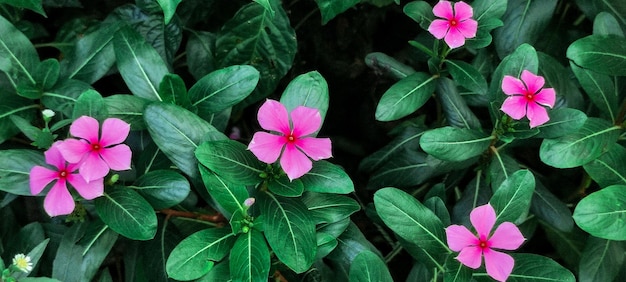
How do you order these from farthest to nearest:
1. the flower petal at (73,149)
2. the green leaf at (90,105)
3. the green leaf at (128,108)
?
the green leaf at (128,108)
the green leaf at (90,105)
the flower petal at (73,149)

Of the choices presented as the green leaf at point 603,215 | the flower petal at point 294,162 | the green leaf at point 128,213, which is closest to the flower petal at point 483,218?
the green leaf at point 603,215

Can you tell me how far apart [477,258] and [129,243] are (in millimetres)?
781

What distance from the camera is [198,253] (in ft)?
4.09

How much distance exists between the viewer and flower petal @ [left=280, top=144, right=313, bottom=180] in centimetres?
119

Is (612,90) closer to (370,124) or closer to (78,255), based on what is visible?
(370,124)

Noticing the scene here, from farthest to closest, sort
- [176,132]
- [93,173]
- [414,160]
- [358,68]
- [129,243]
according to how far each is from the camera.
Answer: [358,68]
[414,160]
[129,243]
[176,132]
[93,173]

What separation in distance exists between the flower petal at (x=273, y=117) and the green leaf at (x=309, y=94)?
15 cm

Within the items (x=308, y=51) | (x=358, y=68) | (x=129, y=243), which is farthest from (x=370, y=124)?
(x=129, y=243)

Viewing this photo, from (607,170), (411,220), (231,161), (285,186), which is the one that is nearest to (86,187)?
(231,161)

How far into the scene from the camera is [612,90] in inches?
62.1

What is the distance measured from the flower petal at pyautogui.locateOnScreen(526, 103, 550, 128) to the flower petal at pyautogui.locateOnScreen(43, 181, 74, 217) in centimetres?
91

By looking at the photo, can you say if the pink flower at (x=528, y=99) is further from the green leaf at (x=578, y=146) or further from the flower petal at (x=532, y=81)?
the green leaf at (x=578, y=146)

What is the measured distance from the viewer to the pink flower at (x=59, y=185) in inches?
46.6

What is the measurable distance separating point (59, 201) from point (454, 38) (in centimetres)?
88
